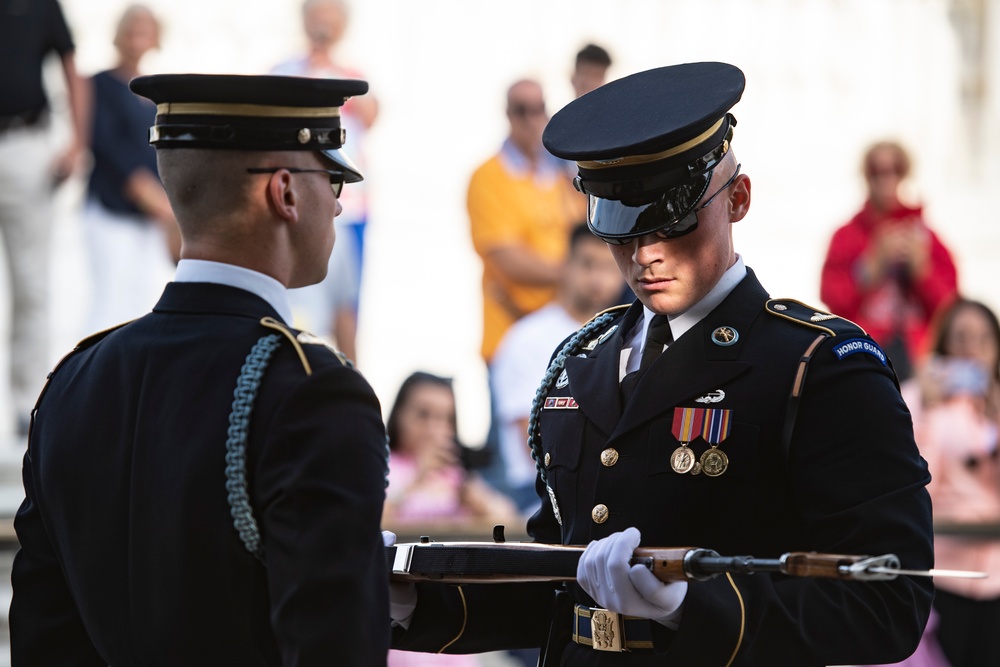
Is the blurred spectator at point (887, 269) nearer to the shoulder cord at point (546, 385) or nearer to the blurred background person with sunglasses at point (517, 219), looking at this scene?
the blurred background person with sunglasses at point (517, 219)

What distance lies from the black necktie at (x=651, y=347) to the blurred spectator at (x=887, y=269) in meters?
4.64

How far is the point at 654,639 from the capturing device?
106 inches

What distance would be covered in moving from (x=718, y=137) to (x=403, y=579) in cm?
106

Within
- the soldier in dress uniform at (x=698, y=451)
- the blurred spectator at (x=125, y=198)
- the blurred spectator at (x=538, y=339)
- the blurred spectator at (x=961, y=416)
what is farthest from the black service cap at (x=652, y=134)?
the blurred spectator at (x=125, y=198)

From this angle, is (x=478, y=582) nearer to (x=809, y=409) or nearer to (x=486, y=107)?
(x=809, y=409)

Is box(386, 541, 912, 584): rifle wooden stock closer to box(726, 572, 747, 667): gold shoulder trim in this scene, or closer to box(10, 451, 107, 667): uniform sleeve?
box(726, 572, 747, 667): gold shoulder trim

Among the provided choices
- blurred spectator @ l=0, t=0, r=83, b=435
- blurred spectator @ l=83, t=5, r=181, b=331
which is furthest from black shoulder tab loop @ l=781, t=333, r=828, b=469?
blurred spectator @ l=0, t=0, r=83, b=435

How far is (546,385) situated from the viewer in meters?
3.16

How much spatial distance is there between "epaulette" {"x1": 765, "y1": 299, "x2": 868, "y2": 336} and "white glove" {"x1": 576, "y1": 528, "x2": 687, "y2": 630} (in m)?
0.60

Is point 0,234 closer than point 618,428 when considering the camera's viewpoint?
No

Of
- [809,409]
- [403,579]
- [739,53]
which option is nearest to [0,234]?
[403,579]

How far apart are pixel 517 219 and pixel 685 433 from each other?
454 centimetres

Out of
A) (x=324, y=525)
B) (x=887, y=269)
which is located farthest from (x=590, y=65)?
(x=324, y=525)

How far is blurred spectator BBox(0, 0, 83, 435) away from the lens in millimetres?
6988
